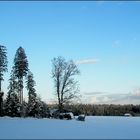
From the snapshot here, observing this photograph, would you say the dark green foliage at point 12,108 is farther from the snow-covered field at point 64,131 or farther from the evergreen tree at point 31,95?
the snow-covered field at point 64,131

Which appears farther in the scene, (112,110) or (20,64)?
(112,110)

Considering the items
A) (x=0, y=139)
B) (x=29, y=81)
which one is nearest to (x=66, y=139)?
(x=0, y=139)

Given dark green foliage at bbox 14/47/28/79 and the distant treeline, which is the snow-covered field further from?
the distant treeline

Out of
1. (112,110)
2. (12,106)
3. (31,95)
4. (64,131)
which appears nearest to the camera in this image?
(64,131)

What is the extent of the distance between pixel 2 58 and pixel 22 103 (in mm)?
9735

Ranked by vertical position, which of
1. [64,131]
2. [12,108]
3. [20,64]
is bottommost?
[64,131]

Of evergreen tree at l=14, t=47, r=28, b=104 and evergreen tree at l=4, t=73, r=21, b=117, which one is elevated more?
evergreen tree at l=14, t=47, r=28, b=104

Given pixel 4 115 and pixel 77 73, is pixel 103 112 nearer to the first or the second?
pixel 77 73

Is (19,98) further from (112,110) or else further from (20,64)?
(112,110)

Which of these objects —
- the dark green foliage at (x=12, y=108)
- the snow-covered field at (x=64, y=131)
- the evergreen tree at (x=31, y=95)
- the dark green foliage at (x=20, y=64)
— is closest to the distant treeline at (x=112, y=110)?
the evergreen tree at (x=31, y=95)

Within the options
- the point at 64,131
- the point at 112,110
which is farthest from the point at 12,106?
the point at 112,110

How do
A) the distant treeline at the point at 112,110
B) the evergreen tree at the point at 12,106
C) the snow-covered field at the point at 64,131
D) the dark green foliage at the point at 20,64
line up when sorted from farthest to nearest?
the distant treeline at the point at 112,110, the dark green foliage at the point at 20,64, the evergreen tree at the point at 12,106, the snow-covered field at the point at 64,131

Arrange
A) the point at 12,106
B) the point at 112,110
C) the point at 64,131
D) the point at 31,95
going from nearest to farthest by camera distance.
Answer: the point at 64,131, the point at 12,106, the point at 31,95, the point at 112,110

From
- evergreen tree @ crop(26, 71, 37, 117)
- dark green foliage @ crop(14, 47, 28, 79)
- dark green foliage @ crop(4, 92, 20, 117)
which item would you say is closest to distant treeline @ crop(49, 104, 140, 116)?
evergreen tree @ crop(26, 71, 37, 117)
